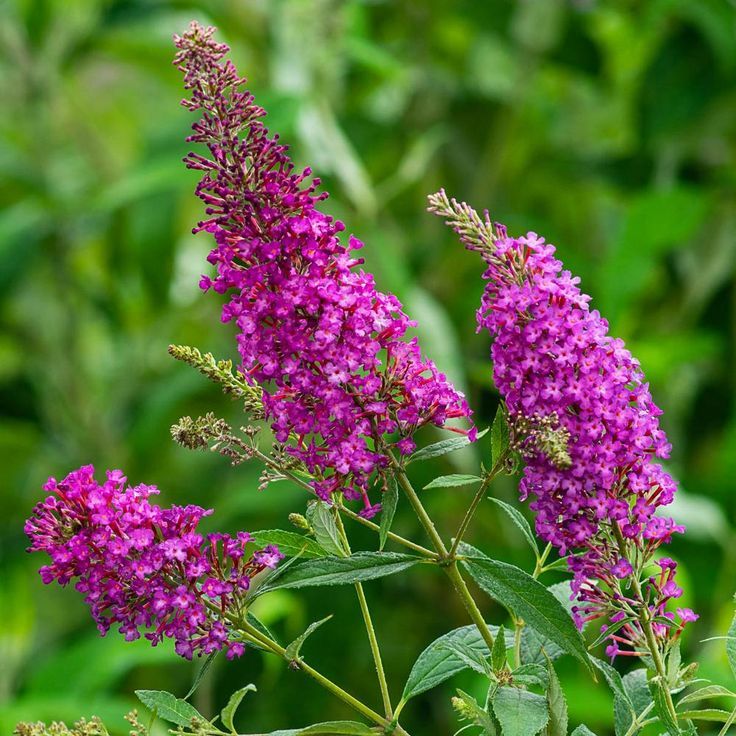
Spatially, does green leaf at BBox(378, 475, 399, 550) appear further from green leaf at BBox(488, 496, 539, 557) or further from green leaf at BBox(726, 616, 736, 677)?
green leaf at BBox(726, 616, 736, 677)

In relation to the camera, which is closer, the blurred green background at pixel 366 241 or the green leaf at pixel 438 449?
the green leaf at pixel 438 449

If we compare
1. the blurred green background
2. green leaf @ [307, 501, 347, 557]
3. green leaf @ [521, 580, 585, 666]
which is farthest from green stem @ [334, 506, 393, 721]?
the blurred green background

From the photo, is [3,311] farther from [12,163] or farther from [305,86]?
[305,86]

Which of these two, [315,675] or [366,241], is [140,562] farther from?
[366,241]

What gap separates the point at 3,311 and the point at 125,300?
0.76 ft

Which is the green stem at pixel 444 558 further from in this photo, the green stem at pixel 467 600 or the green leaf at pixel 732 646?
the green leaf at pixel 732 646

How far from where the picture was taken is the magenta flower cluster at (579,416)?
0.61 metres

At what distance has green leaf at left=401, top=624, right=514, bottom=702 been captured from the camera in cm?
68

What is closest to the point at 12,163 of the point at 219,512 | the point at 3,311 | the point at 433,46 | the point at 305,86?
the point at 3,311

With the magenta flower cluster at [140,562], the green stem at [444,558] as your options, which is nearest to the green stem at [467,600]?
the green stem at [444,558]

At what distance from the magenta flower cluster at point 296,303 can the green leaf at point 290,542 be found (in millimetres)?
53

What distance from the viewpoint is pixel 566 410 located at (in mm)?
624

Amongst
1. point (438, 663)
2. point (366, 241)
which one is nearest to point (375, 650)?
point (438, 663)

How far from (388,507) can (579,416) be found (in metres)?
0.11
